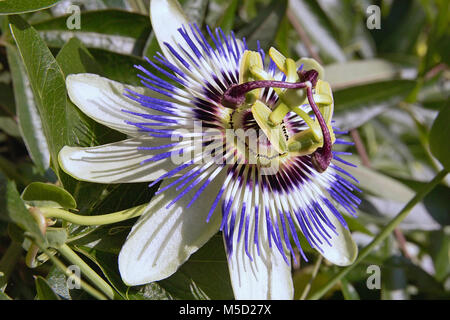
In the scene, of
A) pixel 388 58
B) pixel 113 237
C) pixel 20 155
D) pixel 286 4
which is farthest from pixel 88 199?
pixel 388 58

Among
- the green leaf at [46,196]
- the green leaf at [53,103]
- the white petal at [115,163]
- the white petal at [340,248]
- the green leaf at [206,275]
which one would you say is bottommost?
the green leaf at [206,275]

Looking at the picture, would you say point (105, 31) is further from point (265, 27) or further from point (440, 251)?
point (440, 251)

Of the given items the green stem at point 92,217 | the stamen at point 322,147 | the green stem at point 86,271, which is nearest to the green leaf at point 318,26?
the stamen at point 322,147

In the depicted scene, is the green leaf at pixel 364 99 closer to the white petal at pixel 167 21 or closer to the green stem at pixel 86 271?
the white petal at pixel 167 21

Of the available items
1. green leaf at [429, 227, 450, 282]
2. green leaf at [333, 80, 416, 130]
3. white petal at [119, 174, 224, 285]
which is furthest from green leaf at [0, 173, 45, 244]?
green leaf at [429, 227, 450, 282]

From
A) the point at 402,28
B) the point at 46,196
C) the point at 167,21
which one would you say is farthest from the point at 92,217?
the point at 402,28

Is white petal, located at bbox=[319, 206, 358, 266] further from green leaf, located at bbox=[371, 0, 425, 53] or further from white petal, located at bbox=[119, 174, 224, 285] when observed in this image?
green leaf, located at bbox=[371, 0, 425, 53]
